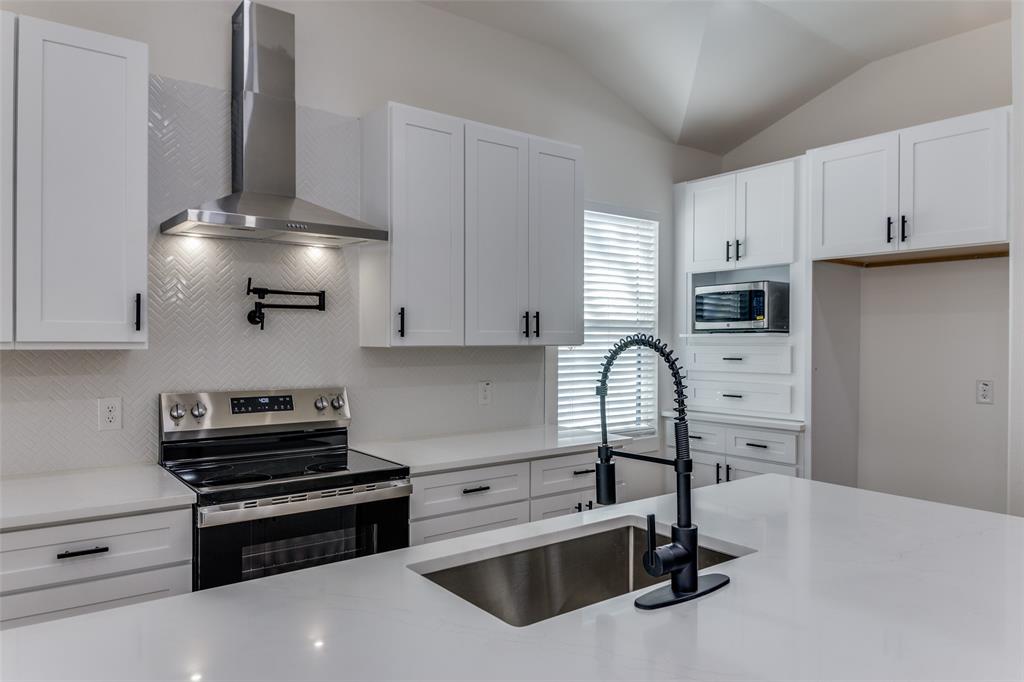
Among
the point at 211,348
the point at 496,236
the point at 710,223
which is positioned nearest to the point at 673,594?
the point at 211,348

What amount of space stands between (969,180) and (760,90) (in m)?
1.40

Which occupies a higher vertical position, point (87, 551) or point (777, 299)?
point (777, 299)

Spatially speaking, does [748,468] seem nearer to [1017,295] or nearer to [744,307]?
[744,307]

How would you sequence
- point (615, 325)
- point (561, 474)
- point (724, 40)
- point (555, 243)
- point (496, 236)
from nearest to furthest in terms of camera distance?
1. point (561, 474)
2. point (496, 236)
3. point (555, 243)
4. point (724, 40)
5. point (615, 325)

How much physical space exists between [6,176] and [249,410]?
46.5 inches

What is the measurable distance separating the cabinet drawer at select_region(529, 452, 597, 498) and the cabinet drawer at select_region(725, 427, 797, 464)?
120 cm

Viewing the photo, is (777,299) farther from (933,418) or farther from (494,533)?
(494,533)

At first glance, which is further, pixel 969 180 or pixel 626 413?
pixel 626 413

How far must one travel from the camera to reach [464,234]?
321 cm

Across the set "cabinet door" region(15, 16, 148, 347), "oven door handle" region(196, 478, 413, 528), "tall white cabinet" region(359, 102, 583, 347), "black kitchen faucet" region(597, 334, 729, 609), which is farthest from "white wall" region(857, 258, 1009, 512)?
"cabinet door" region(15, 16, 148, 347)

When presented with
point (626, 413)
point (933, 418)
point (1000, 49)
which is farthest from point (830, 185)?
point (626, 413)

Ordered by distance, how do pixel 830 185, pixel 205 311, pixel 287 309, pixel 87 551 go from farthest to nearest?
pixel 830 185 → pixel 287 309 → pixel 205 311 → pixel 87 551

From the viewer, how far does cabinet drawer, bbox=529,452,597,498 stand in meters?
3.06

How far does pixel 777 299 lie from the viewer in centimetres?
388
